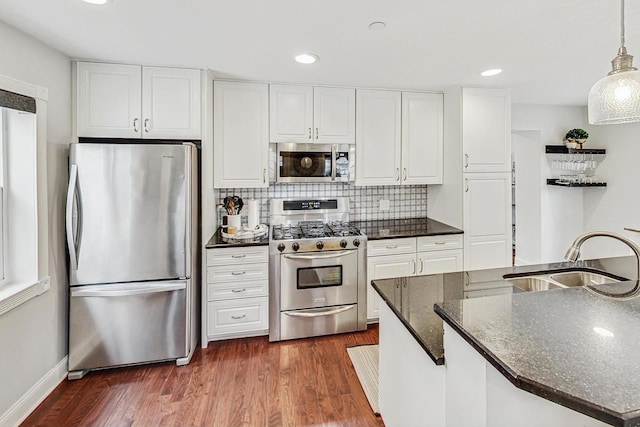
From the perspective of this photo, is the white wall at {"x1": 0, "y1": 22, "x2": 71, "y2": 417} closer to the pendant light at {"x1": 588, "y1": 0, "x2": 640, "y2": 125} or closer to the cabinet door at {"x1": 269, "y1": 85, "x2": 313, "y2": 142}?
the cabinet door at {"x1": 269, "y1": 85, "x2": 313, "y2": 142}

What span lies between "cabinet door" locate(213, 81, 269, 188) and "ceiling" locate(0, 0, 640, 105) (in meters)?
0.17

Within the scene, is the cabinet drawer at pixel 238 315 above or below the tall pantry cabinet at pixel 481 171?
below

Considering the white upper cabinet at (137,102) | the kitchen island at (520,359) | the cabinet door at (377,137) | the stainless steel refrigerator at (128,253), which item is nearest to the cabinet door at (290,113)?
the cabinet door at (377,137)

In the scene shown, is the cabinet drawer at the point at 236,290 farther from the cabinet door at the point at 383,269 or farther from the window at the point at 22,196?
the window at the point at 22,196

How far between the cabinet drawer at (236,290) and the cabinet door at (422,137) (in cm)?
182

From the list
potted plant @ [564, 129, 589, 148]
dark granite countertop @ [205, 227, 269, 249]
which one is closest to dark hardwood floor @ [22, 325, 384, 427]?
dark granite countertop @ [205, 227, 269, 249]

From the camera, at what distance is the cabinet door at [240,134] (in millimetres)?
2961

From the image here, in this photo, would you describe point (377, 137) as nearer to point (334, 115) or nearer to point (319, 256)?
point (334, 115)

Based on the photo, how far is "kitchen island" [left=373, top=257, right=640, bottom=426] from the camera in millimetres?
695

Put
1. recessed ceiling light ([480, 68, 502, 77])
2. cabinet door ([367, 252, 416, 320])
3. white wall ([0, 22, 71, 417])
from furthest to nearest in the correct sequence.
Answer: cabinet door ([367, 252, 416, 320]) < recessed ceiling light ([480, 68, 502, 77]) < white wall ([0, 22, 71, 417])

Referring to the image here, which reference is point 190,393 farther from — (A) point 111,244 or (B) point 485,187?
(B) point 485,187

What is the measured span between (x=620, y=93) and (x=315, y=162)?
7.62 feet

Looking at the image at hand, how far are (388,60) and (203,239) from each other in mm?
2083

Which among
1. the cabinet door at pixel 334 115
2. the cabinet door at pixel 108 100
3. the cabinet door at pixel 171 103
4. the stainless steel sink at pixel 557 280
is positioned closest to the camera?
the stainless steel sink at pixel 557 280
